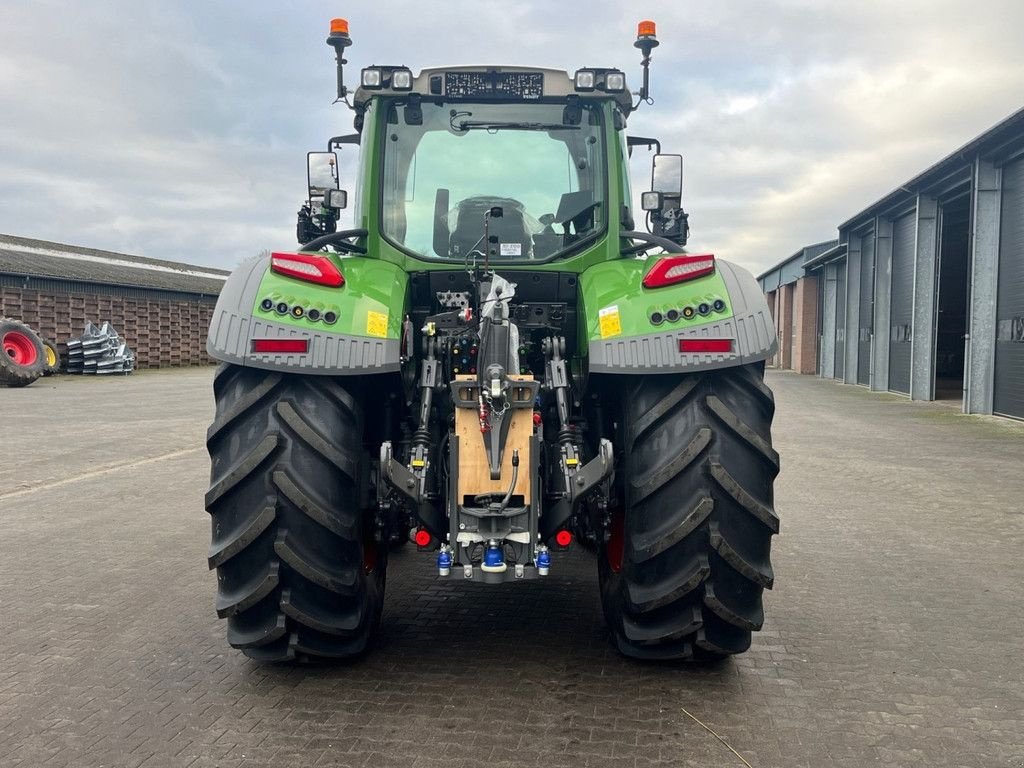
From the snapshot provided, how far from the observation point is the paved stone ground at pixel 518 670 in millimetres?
3002

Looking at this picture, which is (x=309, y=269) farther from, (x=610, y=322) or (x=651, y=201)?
(x=651, y=201)

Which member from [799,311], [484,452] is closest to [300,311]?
[484,452]

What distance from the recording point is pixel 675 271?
11.8ft

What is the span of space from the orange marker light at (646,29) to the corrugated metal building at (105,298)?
2791cm

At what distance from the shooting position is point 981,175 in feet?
52.6

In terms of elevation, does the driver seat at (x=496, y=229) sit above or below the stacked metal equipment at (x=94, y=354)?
above

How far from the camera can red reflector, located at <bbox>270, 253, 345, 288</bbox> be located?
11.6ft

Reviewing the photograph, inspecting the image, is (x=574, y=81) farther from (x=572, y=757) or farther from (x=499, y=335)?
(x=572, y=757)

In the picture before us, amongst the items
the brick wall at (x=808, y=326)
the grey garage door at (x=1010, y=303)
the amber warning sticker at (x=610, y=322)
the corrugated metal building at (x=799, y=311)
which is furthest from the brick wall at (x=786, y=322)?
the amber warning sticker at (x=610, y=322)

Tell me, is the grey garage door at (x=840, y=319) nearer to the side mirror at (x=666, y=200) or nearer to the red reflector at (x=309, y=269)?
the side mirror at (x=666, y=200)

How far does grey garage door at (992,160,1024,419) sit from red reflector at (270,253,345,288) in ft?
48.1

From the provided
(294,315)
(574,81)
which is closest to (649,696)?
(294,315)

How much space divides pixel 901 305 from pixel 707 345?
20.6 m

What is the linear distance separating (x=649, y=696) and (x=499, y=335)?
1.55 metres
